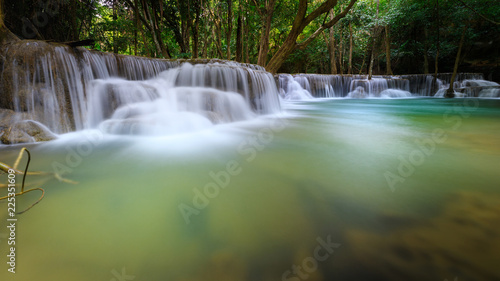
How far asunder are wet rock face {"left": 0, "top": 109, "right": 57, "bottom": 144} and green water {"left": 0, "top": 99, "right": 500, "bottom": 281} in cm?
73

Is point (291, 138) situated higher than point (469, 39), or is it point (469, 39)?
→ point (469, 39)

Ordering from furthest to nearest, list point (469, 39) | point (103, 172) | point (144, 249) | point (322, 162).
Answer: point (469, 39)
point (322, 162)
point (103, 172)
point (144, 249)

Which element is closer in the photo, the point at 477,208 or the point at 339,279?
the point at 339,279

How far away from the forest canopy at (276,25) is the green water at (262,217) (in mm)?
7729

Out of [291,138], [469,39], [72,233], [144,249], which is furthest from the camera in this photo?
[469,39]

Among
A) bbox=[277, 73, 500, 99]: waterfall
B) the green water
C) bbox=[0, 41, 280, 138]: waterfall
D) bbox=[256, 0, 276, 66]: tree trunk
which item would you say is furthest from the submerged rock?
bbox=[277, 73, 500, 99]: waterfall

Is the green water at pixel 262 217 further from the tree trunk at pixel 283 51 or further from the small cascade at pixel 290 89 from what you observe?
the small cascade at pixel 290 89

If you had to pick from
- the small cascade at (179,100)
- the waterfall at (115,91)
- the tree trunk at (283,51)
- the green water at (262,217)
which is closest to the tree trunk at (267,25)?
the tree trunk at (283,51)

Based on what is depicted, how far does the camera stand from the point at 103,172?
2.05 meters

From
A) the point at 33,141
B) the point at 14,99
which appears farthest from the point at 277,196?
the point at 14,99

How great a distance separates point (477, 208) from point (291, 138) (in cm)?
231

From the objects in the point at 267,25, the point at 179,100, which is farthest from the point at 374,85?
the point at 179,100

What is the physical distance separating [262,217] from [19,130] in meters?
4.17

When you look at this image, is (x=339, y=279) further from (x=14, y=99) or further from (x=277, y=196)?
(x=14, y=99)
